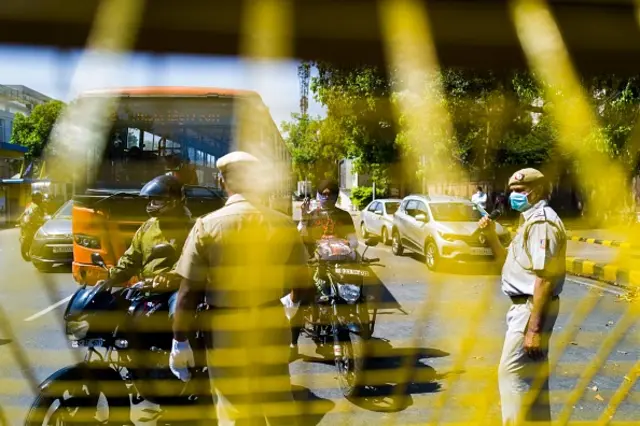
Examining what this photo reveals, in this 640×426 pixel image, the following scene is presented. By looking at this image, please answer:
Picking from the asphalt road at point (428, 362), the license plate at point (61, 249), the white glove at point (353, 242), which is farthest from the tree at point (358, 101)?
the license plate at point (61, 249)

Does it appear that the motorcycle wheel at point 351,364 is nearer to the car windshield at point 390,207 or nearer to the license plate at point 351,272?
the license plate at point 351,272

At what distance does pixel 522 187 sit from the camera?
7.29 ft

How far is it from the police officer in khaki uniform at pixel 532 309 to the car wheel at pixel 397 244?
25.6 feet

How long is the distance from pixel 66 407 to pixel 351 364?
4.94 ft

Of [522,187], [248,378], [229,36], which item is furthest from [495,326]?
[229,36]

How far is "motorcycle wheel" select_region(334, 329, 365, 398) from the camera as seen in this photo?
3176 millimetres

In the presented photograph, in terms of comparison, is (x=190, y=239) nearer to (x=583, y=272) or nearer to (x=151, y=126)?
(x=151, y=126)

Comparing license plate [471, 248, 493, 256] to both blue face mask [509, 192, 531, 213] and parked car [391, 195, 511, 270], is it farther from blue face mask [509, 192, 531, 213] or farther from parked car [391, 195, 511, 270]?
blue face mask [509, 192, 531, 213]

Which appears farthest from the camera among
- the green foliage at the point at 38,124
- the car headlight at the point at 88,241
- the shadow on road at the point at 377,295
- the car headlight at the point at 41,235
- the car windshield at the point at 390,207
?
the car windshield at the point at 390,207

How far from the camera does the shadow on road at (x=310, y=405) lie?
293 cm

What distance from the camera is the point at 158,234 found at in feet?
8.70

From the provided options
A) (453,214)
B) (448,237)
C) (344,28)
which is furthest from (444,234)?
(344,28)

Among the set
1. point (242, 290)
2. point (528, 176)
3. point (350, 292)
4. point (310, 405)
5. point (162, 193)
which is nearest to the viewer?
point (242, 290)

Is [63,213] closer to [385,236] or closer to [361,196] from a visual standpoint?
[385,236]
